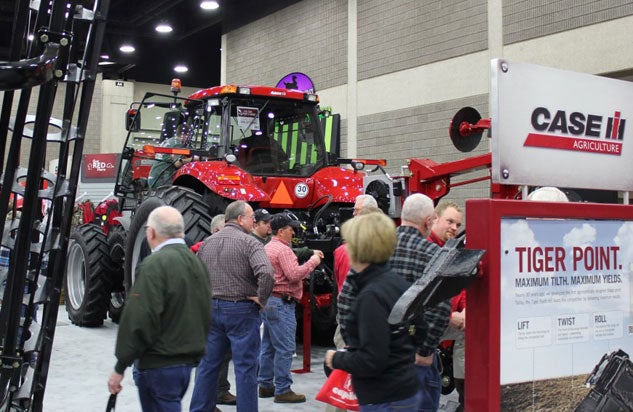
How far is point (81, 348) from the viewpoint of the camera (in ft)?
27.2

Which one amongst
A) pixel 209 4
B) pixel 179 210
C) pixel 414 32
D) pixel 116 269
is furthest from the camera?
pixel 209 4

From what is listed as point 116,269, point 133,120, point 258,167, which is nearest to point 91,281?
point 116,269

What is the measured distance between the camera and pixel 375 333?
2945 millimetres

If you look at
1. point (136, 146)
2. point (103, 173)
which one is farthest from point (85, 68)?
point (103, 173)

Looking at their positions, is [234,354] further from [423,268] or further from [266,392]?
[423,268]

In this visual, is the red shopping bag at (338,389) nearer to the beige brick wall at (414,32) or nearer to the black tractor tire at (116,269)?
the black tractor tire at (116,269)

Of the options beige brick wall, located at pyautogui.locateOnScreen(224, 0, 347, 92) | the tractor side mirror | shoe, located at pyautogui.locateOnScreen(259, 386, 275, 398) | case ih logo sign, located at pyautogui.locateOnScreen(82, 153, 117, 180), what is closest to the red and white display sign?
case ih logo sign, located at pyautogui.locateOnScreen(82, 153, 117, 180)

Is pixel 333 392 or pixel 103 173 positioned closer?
pixel 333 392

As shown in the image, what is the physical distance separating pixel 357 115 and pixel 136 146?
4.57 m

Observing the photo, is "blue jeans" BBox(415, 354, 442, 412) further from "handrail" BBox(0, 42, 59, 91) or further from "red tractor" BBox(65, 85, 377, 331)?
"red tractor" BBox(65, 85, 377, 331)

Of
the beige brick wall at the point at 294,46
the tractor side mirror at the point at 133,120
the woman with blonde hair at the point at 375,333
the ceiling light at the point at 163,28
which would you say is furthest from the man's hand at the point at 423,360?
the ceiling light at the point at 163,28

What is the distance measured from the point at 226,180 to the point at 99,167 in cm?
1416

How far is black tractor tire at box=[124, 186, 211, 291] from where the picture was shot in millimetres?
7141

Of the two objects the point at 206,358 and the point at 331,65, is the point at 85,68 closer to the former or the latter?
the point at 206,358
